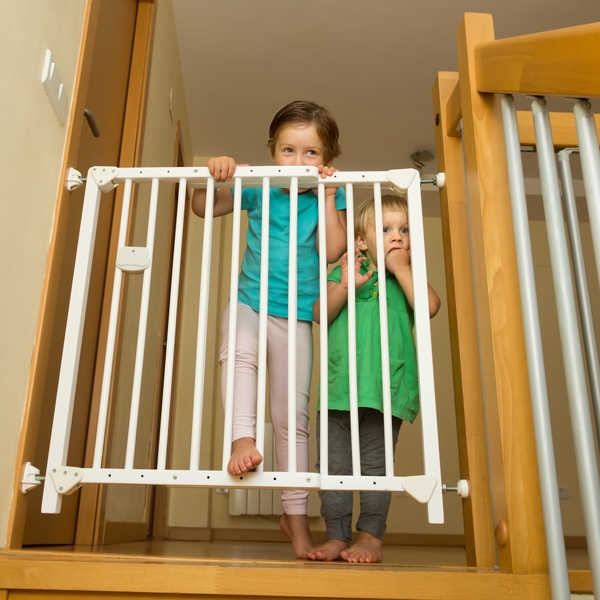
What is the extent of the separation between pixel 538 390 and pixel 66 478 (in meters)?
0.82

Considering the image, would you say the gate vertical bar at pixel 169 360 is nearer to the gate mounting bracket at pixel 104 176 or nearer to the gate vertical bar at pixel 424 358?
the gate mounting bracket at pixel 104 176

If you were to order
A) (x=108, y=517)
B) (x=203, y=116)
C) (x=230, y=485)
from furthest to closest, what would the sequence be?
(x=203, y=116), (x=108, y=517), (x=230, y=485)

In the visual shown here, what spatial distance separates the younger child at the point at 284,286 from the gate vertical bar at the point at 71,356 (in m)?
0.28

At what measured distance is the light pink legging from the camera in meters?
1.47


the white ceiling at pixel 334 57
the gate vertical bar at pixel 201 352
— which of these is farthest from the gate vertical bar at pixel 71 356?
the white ceiling at pixel 334 57

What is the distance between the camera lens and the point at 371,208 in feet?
5.96

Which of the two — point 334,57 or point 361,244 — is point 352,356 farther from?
point 334,57

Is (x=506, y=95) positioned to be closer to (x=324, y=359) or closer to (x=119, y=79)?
(x=324, y=359)

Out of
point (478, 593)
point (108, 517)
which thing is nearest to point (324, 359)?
point (478, 593)

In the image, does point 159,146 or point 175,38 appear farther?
point 175,38

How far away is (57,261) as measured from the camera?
137cm

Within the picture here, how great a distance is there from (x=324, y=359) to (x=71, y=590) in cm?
57

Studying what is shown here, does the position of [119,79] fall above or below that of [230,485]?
above

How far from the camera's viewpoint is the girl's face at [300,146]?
5.68ft
